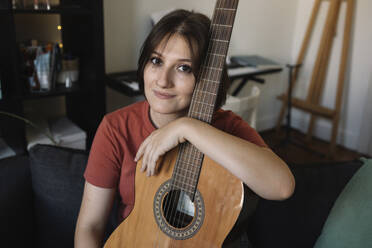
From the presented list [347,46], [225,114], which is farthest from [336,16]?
[225,114]

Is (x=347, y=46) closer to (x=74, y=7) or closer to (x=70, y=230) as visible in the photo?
(x=74, y=7)

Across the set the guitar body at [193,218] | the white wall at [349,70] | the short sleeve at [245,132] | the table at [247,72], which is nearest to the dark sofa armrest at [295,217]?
the short sleeve at [245,132]

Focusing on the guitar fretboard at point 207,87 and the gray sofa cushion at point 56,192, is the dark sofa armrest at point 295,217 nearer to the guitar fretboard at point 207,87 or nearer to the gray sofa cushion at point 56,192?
the guitar fretboard at point 207,87

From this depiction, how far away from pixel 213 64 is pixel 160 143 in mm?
255

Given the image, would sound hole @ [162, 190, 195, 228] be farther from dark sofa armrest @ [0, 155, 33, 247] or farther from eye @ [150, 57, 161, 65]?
dark sofa armrest @ [0, 155, 33, 247]

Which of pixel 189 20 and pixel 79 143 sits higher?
pixel 189 20

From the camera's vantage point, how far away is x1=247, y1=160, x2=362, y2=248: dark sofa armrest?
1.25 m

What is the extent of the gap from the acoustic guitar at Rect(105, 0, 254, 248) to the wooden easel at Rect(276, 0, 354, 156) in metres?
2.66

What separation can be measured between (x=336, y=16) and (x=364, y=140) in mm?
1234

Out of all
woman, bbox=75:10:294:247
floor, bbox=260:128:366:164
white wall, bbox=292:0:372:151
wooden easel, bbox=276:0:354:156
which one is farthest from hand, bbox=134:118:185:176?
white wall, bbox=292:0:372:151

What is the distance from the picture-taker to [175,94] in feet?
3.24

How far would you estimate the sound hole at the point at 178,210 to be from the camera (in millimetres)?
959

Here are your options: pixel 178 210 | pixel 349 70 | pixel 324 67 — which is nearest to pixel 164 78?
pixel 178 210

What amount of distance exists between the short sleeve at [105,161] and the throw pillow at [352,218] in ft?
2.27
